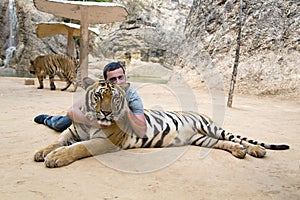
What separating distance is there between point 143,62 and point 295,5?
18.2 metres

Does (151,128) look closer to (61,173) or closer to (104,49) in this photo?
(61,173)

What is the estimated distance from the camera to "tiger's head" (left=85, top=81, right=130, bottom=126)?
218cm

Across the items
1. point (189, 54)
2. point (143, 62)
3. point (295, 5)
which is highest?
point (295, 5)

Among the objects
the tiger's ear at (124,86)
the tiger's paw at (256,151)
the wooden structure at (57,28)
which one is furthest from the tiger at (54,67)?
the tiger's paw at (256,151)

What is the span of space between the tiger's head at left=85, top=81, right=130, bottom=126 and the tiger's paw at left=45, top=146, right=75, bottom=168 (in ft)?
1.06

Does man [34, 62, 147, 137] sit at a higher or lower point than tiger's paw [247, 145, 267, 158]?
higher

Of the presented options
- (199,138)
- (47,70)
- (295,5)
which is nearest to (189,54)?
(295,5)

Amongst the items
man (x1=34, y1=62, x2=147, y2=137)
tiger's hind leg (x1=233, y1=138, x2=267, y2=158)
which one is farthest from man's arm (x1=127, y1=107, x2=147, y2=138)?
tiger's hind leg (x1=233, y1=138, x2=267, y2=158)

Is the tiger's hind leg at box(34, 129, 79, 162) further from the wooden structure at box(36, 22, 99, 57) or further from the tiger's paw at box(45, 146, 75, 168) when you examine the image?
the wooden structure at box(36, 22, 99, 57)

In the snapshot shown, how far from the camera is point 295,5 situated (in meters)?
9.53

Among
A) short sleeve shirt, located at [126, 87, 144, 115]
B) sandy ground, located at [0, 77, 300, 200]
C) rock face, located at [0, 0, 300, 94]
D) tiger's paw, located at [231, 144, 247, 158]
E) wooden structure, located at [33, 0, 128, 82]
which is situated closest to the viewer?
sandy ground, located at [0, 77, 300, 200]

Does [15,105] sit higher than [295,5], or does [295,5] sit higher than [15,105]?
[295,5]

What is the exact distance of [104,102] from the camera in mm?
2166

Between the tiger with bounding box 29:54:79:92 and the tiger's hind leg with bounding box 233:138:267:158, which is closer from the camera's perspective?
the tiger's hind leg with bounding box 233:138:267:158
